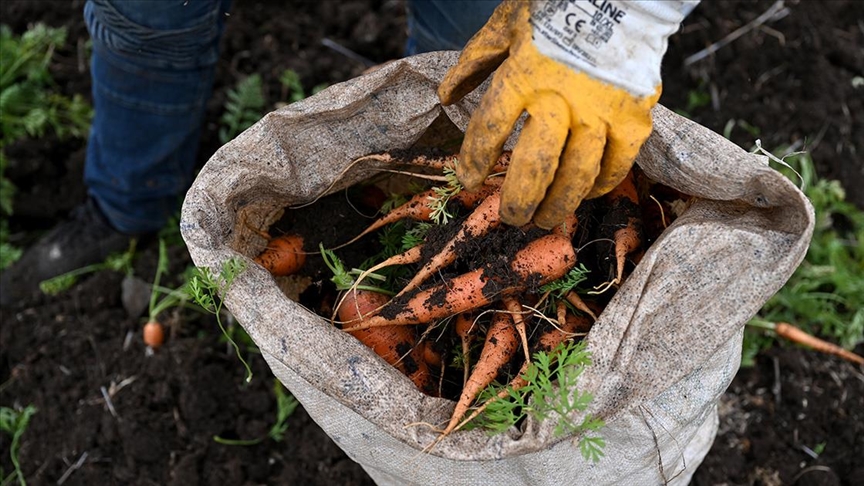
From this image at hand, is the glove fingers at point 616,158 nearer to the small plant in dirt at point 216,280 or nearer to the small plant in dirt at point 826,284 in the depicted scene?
the small plant in dirt at point 216,280

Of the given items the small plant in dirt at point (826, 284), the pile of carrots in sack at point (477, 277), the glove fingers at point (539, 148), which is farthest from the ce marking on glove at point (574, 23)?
the small plant in dirt at point (826, 284)

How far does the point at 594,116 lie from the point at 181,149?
1504 mm

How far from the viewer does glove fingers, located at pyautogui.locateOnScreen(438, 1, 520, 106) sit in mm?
1341

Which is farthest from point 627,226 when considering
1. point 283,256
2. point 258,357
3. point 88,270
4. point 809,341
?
point 88,270

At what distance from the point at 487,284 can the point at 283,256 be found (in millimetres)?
463

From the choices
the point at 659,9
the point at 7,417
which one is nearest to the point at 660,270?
the point at 659,9

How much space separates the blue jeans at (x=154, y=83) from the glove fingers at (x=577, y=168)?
919 millimetres

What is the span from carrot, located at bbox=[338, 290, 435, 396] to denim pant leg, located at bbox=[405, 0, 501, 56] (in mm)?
853

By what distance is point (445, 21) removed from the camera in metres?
2.16

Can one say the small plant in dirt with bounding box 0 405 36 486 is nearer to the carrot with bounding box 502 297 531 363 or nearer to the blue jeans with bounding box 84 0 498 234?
the blue jeans with bounding box 84 0 498 234

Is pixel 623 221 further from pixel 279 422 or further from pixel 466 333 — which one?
pixel 279 422

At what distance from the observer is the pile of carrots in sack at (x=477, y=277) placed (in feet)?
4.96

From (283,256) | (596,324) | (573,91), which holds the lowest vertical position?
(283,256)

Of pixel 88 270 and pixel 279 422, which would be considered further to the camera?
pixel 88 270
